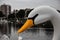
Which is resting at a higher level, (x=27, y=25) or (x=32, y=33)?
(x=27, y=25)

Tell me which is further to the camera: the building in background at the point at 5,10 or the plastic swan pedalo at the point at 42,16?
the building in background at the point at 5,10

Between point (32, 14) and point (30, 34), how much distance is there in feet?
3.00

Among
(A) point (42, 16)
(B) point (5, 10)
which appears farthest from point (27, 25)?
(B) point (5, 10)

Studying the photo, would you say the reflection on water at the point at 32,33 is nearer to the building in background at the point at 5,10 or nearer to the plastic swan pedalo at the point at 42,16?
the building in background at the point at 5,10

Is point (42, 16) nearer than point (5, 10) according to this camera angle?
Yes

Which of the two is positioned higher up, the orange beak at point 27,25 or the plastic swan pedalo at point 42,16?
the plastic swan pedalo at point 42,16

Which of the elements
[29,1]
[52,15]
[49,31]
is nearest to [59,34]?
[52,15]

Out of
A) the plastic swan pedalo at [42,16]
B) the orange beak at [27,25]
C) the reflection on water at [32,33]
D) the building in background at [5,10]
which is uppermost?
the building in background at [5,10]

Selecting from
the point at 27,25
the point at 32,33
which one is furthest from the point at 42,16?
the point at 32,33

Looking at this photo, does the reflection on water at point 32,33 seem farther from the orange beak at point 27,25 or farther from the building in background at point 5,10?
the orange beak at point 27,25

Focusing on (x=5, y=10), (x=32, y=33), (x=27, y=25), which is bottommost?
(x=32, y=33)

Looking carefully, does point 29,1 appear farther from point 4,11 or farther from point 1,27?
point 1,27

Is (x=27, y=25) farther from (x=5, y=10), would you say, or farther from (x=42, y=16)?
(x=5, y=10)

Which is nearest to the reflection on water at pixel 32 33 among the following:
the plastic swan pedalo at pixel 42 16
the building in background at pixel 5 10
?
the building in background at pixel 5 10
